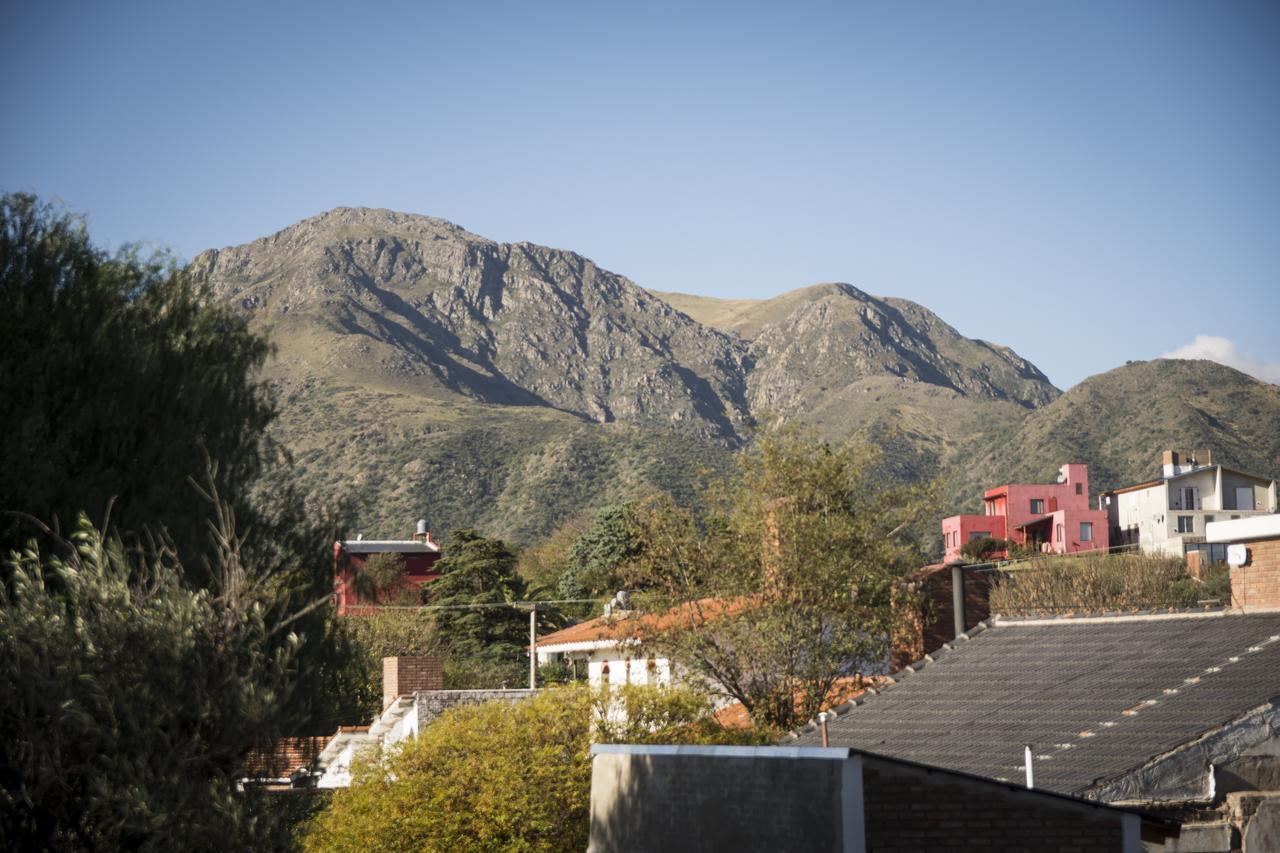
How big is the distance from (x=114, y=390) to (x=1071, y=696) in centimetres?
1322

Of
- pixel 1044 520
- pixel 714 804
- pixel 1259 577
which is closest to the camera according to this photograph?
pixel 714 804

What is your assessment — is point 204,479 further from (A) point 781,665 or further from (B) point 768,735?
(A) point 781,665

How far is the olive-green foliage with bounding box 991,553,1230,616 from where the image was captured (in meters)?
52.8

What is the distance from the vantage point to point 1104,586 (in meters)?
55.5

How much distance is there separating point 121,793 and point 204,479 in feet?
23.2

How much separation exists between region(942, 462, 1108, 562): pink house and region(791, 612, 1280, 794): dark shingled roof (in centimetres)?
7445

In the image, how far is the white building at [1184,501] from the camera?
94688 millimetres

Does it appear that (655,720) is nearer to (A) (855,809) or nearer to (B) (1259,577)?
(B) (1259,577)

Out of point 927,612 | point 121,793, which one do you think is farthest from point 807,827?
point 927,612

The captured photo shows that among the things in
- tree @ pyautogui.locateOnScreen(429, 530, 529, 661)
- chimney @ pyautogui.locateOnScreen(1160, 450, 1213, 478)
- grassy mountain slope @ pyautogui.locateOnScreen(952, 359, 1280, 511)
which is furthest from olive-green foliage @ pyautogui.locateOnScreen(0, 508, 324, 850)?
grassy mountain slope @ pyautogui.locateOnScreen(952, 359, 1280, 511)

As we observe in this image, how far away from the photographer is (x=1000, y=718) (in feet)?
67.2

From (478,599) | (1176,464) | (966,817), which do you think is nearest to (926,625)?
(966,817)

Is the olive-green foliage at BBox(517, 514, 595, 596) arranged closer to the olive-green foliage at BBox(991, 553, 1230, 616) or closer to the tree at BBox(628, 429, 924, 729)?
the olive-green foliage at BBox(991, 553, 1230, 616)

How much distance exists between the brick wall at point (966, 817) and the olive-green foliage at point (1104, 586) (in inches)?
1437
